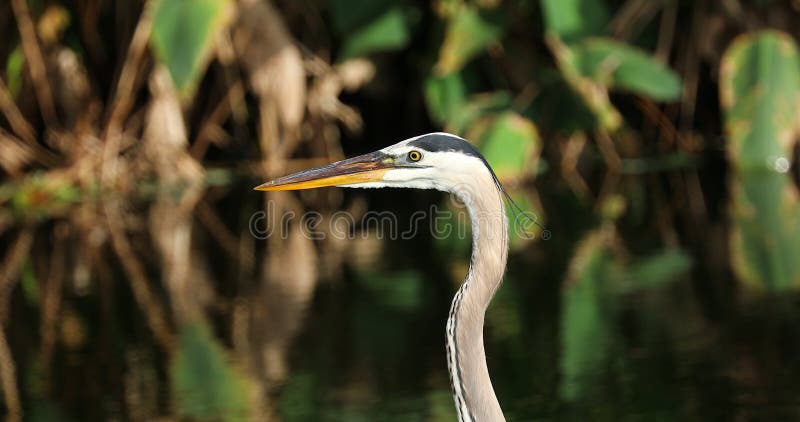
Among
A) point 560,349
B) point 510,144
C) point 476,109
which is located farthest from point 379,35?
point 560,349

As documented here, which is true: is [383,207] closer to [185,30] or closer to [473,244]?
[185,30]

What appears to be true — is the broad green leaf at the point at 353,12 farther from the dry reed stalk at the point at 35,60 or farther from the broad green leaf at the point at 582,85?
the dry reed stalk at the point at 35,60

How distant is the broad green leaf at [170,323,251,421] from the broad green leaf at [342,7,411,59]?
5.12m

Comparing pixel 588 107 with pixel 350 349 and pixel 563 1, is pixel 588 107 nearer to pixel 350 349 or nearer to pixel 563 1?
pixel 563 1

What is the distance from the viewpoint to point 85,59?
40.2 ft

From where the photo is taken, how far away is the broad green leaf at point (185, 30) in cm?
988

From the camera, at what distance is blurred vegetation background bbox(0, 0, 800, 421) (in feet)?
18.5

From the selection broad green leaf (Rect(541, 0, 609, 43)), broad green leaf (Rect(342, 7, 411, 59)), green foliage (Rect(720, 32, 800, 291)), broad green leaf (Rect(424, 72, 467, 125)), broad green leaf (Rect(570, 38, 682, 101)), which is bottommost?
green foliage (Rect(720, 32, 800, 291))

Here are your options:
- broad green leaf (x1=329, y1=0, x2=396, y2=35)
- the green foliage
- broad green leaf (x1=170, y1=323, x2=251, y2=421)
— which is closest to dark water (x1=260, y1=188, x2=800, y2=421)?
broad green leaf (x1=170, y1=323, x2=251, y2=421)

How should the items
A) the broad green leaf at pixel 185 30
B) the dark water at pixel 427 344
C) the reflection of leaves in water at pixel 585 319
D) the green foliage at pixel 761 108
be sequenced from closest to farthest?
1. the dark water at pixel 427 344
2. the reflection of leaves in water at pixel 585 319
3. the broad green leaf at pixel 185 30
4. the green foliage at pixel 761 108

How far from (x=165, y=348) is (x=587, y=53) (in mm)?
5218

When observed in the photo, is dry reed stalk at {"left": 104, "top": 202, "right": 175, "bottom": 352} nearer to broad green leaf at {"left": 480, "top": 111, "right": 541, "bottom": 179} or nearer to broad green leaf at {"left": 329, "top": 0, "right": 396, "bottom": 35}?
broad green leaf at {"left": 329, "top": 0, "right": 396, "bottom": 35}

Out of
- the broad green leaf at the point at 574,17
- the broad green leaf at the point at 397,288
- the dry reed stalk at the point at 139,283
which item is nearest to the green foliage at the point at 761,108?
the broad green leaf at the point at 574,17

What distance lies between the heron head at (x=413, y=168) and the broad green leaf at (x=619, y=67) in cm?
722
